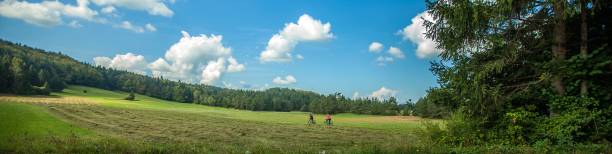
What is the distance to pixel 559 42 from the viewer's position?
13.3 metres

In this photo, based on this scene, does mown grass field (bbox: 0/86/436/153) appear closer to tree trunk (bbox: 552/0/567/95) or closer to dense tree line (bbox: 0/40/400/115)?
tree trunk (bbox: 552/0/567/95)

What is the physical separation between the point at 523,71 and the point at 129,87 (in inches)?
6565

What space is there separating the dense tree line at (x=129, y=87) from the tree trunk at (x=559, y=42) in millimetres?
96011

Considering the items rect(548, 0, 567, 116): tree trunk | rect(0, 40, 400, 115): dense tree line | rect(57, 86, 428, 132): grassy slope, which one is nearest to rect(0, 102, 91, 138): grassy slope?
rect(548, 0, 567, 116): tree trunk

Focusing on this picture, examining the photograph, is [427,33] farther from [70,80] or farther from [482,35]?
[70,80]

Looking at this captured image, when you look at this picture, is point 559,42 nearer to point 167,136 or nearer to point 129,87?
point 167,136

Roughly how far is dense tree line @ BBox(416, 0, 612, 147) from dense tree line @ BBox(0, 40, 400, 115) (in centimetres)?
9346

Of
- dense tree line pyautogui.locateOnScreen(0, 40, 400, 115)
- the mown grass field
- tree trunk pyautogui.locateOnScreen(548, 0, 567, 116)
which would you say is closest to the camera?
the mown grass field

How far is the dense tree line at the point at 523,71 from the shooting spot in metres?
12.4

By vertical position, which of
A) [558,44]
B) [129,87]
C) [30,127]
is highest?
[129,87]

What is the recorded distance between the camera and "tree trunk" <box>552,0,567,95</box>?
42.2ft

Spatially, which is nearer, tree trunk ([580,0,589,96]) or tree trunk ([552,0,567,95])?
tree trunk ([580,0,589,96])

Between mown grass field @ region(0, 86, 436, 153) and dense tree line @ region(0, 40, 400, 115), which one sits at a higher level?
dense tree line @ region(0, 40, 400, 115)

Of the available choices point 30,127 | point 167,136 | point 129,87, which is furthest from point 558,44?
point 129,87
